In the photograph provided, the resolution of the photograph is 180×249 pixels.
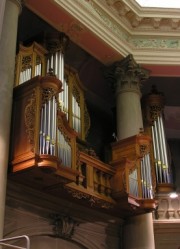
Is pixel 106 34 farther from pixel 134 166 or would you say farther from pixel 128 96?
pixel 134 166

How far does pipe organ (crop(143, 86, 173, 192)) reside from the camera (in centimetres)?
1049

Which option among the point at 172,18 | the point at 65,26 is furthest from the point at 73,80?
the point at 172,18

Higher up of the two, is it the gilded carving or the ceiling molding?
the ceiling molding

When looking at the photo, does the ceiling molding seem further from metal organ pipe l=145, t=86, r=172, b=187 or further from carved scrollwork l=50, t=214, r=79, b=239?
carved scrollwork l=50, t=214, r=79, b=239

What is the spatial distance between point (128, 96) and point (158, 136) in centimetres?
156

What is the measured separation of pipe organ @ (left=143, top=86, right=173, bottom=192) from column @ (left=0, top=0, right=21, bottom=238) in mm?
4851

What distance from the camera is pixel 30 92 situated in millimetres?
7164

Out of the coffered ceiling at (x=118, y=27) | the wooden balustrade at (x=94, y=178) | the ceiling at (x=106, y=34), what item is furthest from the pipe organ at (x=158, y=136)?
the wooden balustrade at (x=94, y=178)

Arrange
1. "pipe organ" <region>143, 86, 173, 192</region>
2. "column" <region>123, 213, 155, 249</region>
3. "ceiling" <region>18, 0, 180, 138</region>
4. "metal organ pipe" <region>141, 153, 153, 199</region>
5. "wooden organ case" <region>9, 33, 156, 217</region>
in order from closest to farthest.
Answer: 1. "wooden organ case" <region>9, 33, 156, 217</region>
2. "metal organ pipe" <region>141, 153, 153, 199</region>
3. "column" <region>123, 213, 155, 249</region>
4. "ceiling" <region>18, 0, 180, 138</region>
5. "pipe organ" <region>143, 86, 173, 192</region>

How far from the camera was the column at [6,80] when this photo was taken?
630cm

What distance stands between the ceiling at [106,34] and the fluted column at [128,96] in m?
0.28

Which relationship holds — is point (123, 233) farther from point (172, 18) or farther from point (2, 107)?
point (172, 18)

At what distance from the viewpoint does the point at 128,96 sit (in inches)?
403

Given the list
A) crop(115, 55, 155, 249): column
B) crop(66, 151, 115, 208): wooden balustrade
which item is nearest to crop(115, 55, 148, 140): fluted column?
crop(115, 55, 155, 249): column
